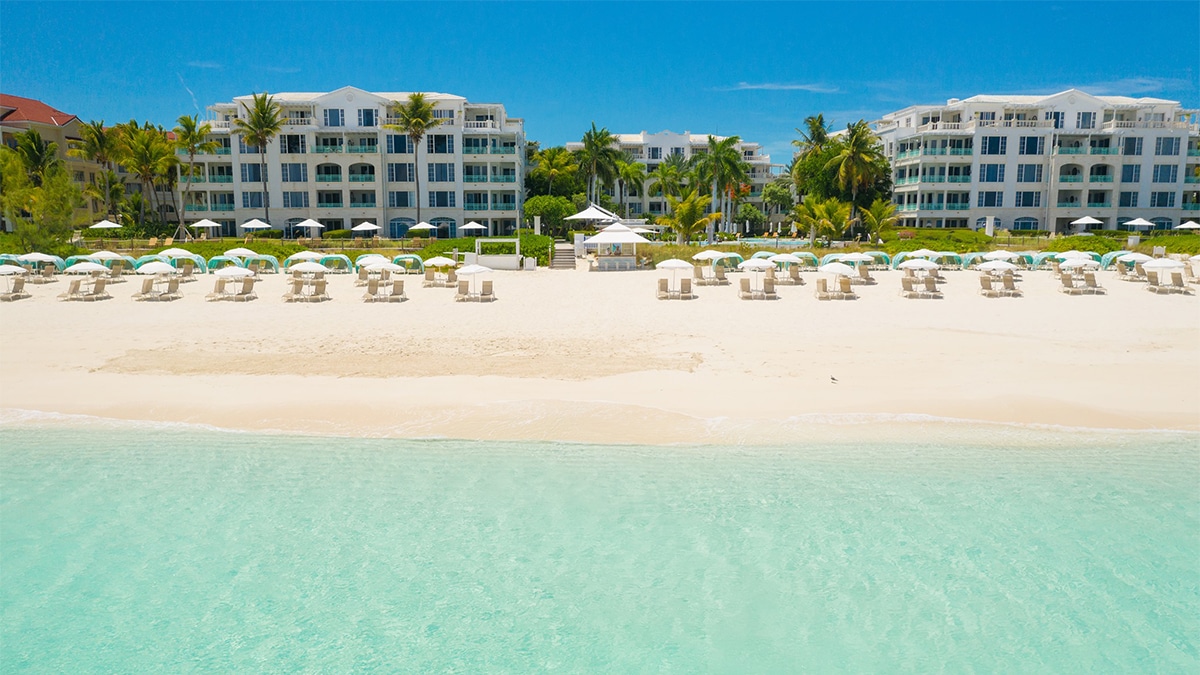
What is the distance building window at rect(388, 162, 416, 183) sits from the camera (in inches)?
2630

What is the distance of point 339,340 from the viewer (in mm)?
18750

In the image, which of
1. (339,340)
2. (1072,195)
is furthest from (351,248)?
(1072,195)

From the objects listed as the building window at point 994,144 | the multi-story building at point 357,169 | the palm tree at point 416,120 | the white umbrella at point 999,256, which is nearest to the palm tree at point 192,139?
the multi-story building at point 357,169

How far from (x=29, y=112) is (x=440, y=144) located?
33.4 m

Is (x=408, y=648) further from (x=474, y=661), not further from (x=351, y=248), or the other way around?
(x=351, y=248)


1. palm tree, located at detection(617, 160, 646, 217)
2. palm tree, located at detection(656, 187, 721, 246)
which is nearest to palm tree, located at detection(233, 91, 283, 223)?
palm tree, located at detection(617, 160, 646, 217)

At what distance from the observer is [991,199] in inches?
2731

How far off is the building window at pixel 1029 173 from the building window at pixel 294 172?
57.8 meters

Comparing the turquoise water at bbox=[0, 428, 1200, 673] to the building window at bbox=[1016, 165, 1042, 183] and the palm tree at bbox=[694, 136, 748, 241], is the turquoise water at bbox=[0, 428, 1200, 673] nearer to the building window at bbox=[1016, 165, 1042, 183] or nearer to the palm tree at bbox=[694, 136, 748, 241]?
→ the palm tree at bbox=[694, 136, 748, 241]

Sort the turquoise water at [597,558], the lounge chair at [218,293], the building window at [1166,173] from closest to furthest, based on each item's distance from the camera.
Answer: the turquoise water at [597,558] < the lounge chair at [218,293] < the building window at [1166,173]

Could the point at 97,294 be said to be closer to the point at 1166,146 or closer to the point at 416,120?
the point at 416,120

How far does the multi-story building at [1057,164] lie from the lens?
6812cm

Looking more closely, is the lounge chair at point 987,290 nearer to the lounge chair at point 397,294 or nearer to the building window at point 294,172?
the lounge chair at point 397,294

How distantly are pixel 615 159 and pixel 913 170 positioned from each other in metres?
25.5
